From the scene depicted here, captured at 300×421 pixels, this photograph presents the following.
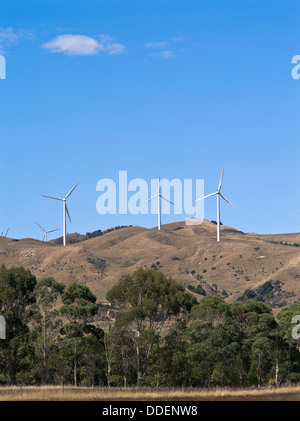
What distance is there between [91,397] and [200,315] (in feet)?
129

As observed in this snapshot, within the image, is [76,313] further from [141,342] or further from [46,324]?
[141,342]

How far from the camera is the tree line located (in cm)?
8638

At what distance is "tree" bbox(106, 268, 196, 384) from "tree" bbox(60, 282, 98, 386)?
3953mm

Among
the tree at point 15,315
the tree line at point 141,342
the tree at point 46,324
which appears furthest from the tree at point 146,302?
the tree at point 15,315

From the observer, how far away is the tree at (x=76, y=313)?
295 feet

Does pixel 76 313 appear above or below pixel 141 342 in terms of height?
above

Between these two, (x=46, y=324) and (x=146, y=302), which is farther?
(x=146, y=302)

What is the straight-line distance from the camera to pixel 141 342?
87.1 meters

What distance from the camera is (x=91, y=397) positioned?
176ft

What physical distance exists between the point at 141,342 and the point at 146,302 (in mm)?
5906

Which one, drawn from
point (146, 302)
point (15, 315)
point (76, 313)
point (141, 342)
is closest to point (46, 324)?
point (76, 313)

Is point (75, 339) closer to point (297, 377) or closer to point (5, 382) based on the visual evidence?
point (5, 382)

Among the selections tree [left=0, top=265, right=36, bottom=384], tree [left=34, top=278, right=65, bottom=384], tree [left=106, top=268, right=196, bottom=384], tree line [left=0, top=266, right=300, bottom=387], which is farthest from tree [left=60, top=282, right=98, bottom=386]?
tree [left=0, top=265, right=36, bottom=384]
